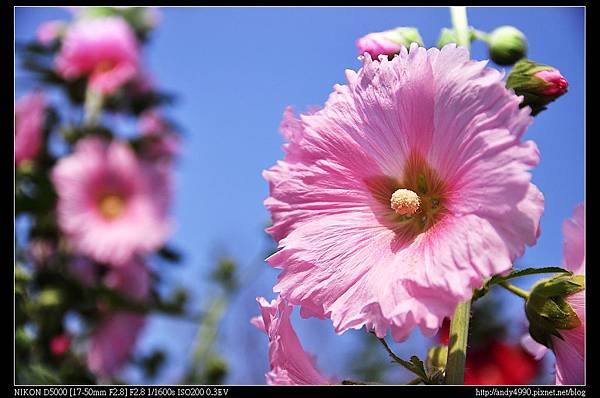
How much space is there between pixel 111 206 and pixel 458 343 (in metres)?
1.49

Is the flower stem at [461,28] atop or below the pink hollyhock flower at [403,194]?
atop

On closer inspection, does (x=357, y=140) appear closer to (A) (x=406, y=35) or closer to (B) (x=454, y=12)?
(A) (x=406, y=35)

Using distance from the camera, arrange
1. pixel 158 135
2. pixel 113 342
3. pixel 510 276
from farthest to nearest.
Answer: pixel 158 135
pixel 113 342
pixel 510 276

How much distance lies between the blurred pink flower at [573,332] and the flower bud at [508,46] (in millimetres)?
181

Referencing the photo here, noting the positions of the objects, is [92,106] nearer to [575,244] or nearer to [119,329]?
[119,329]

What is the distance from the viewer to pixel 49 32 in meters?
1.91

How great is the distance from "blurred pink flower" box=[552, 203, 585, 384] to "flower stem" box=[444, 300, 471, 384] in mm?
107

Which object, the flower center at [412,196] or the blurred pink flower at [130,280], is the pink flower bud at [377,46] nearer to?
the flower center at [412,196]

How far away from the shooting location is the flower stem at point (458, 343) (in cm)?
62

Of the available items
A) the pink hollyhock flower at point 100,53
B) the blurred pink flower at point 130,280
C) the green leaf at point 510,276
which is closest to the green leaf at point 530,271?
the green leaf at point 510,276

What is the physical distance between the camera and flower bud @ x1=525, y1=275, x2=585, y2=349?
664 mm

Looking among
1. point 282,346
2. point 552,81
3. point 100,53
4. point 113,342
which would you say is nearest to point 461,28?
point 552,81
